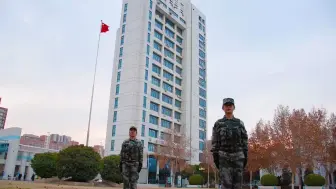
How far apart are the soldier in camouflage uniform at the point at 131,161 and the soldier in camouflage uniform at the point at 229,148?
3325 millimetres

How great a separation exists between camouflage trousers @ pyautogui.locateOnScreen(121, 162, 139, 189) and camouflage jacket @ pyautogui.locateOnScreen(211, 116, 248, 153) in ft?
11.3

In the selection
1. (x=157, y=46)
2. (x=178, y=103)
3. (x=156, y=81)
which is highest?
(x=157, y=46)

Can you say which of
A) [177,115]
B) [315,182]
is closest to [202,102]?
[177,115]

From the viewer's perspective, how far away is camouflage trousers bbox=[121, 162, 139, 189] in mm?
8805

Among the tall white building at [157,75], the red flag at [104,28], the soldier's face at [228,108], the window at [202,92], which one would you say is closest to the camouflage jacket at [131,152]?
the soldier's face at [228,108]

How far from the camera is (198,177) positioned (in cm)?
5269

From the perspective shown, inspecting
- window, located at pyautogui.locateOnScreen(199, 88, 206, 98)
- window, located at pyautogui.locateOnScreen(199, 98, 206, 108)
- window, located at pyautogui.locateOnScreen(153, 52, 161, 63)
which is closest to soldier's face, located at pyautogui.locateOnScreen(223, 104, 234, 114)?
window, located at pyautogui.locateOnScreen(153, 52, 161, 63)

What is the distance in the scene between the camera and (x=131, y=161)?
9.12m

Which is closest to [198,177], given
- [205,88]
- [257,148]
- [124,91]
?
[257,148]

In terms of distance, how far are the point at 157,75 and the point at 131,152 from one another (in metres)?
58.4

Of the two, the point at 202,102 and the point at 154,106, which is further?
the point at 202,102

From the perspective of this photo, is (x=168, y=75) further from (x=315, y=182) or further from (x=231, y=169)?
(x=231, y=169)

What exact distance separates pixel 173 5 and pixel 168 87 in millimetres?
21370

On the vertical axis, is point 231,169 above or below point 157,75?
below
